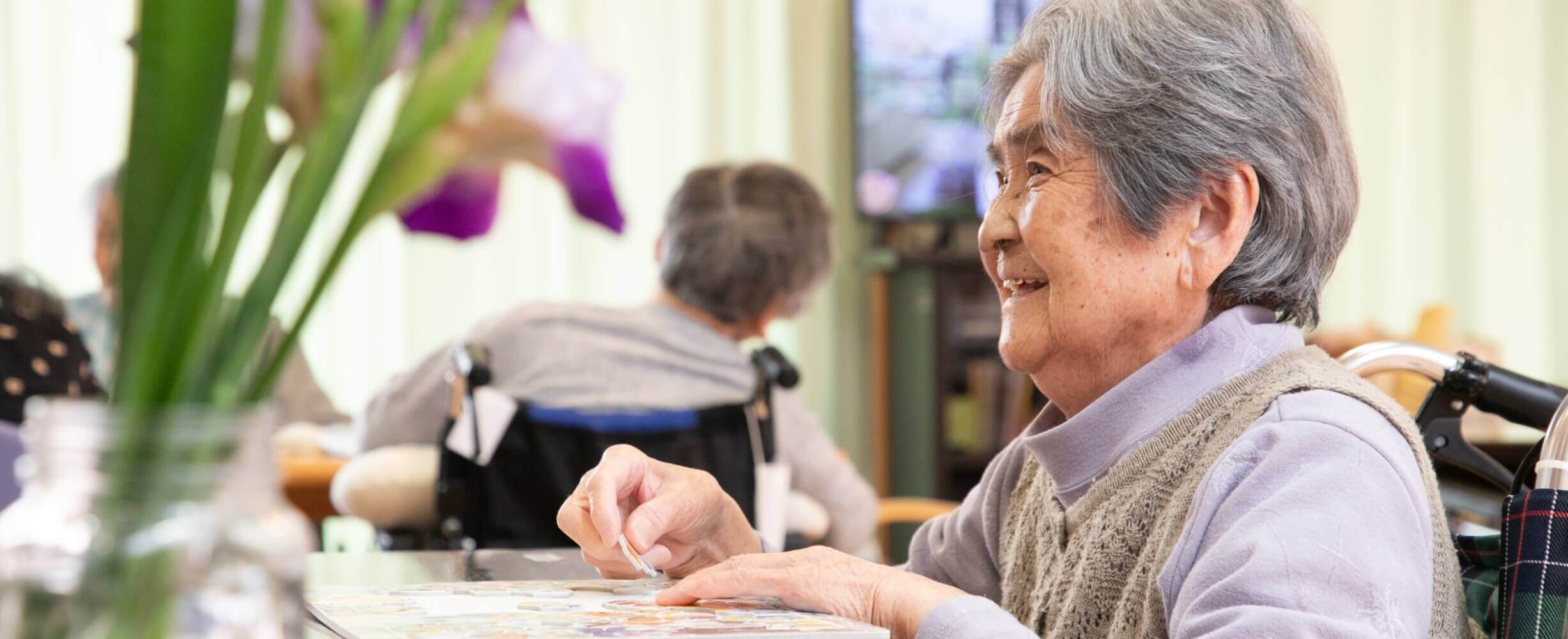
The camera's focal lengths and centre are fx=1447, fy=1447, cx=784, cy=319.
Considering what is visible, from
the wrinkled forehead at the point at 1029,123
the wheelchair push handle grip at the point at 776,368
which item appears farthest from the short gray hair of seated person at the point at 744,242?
the wrinkled forehead at the point at 1029,123

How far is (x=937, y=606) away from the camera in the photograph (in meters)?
0.81

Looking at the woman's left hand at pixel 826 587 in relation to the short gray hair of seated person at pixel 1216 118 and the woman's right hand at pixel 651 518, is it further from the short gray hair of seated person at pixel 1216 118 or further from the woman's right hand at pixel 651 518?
the short gray hair of seated person at pixel 1216 118

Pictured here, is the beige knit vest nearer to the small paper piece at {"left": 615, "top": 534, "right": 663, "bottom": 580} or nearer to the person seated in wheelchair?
the small paper piece at {"left": 615, "top": 534, "right": 663, "bottom": 580}

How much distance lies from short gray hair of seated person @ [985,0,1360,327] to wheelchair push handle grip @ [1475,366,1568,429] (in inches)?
8.2

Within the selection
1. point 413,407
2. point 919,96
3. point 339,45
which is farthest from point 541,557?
point 919,96

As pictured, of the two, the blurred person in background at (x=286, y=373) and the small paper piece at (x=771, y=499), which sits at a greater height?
the blurred person in background at (x=286, y=373)

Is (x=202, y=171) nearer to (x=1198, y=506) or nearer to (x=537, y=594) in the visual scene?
(x=537, y=594)

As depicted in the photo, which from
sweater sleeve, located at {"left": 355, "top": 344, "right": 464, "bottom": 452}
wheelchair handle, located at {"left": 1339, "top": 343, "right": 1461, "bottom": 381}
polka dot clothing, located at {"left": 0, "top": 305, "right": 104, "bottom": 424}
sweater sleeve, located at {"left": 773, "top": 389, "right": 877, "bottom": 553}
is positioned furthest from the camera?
sweater sleeve, located at {"left": 773, "top": 389, "right": 877, "bottom": 553}

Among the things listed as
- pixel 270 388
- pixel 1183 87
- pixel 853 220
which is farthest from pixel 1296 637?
pixel 853 220

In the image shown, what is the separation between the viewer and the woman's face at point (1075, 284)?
100 centimetres

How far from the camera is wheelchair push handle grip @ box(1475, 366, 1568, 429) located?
1116 millimetres

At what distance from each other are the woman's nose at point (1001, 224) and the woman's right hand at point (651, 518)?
28cm

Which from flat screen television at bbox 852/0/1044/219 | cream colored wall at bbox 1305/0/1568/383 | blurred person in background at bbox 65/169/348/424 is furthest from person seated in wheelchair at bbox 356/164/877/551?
cream colored wall at bbox 1305/0/1568/383

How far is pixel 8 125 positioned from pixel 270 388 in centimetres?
382
